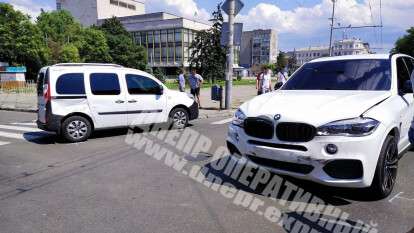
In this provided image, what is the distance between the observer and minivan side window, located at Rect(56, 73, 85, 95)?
859cm

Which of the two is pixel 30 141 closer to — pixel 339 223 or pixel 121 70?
pixel 121 70

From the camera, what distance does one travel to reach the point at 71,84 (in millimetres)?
8711

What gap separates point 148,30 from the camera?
9750 cm

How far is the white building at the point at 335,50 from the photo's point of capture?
4048 inches

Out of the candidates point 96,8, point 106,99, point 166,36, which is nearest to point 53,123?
point 106,99

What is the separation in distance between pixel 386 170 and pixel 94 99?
671cm

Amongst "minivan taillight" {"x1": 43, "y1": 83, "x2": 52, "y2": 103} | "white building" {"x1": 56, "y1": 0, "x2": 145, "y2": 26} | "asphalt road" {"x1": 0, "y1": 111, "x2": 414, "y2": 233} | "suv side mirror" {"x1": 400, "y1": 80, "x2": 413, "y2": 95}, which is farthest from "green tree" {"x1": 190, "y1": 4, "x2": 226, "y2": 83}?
"white building" {"x1": 56, "y1": 0, "x2": 145, "y2": 26}

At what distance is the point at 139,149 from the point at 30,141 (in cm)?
314

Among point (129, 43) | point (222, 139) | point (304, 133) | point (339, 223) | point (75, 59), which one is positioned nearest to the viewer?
point (339, 223)

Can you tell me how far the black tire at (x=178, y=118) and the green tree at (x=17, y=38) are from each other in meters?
48.9

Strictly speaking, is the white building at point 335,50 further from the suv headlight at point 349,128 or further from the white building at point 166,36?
the suv headlight at point 349,128

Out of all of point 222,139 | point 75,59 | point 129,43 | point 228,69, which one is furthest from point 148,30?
point 222,139

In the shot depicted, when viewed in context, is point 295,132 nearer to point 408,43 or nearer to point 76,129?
point 76,129

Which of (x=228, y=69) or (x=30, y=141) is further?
(x=228, y=69)
